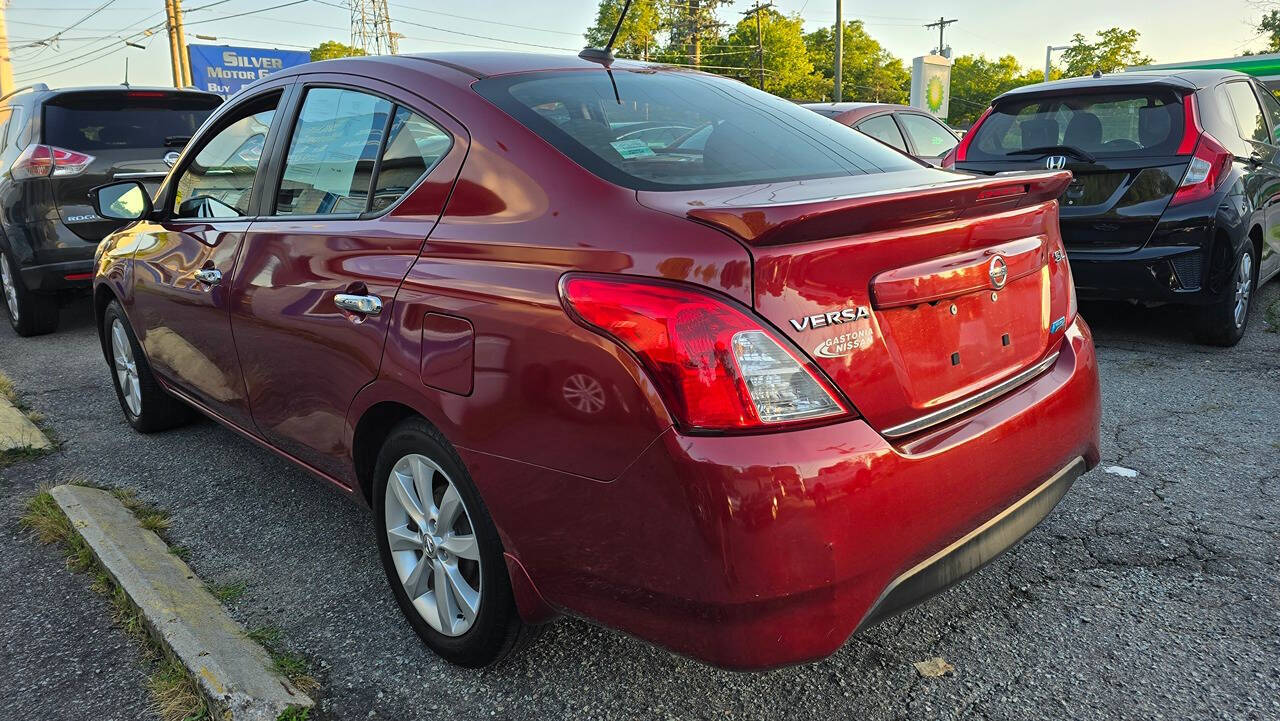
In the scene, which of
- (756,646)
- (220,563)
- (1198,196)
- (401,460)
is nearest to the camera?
(756,646)

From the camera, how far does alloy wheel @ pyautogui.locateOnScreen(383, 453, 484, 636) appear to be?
7.33 feet

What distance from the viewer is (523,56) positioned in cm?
275

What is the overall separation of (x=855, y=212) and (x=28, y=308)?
280 inches

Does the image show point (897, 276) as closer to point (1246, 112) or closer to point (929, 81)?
point (1246, 112)

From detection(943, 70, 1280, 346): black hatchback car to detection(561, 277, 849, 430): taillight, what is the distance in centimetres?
383

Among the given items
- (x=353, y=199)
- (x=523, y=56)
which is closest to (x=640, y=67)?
(x=523, y=56)

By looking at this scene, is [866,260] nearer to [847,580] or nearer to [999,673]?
[847,580]

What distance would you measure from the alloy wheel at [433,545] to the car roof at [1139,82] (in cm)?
458

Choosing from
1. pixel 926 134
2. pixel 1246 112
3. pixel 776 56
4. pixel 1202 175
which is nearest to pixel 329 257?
pixel 1202 175

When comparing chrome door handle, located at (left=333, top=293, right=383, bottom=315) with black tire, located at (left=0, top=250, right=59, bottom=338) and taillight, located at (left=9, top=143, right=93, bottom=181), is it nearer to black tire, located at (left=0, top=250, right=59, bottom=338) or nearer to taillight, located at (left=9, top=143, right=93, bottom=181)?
taillight, located at (left=9, top=143, right=93, bottom=181)

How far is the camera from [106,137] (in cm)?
672

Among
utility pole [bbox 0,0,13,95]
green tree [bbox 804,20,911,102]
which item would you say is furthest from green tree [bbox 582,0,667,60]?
utility pole [bbox 0,0,13,95]

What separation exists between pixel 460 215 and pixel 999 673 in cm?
175

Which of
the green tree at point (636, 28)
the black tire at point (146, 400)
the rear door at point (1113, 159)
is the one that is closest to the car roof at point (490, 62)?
the black tire at point (146, 400)
